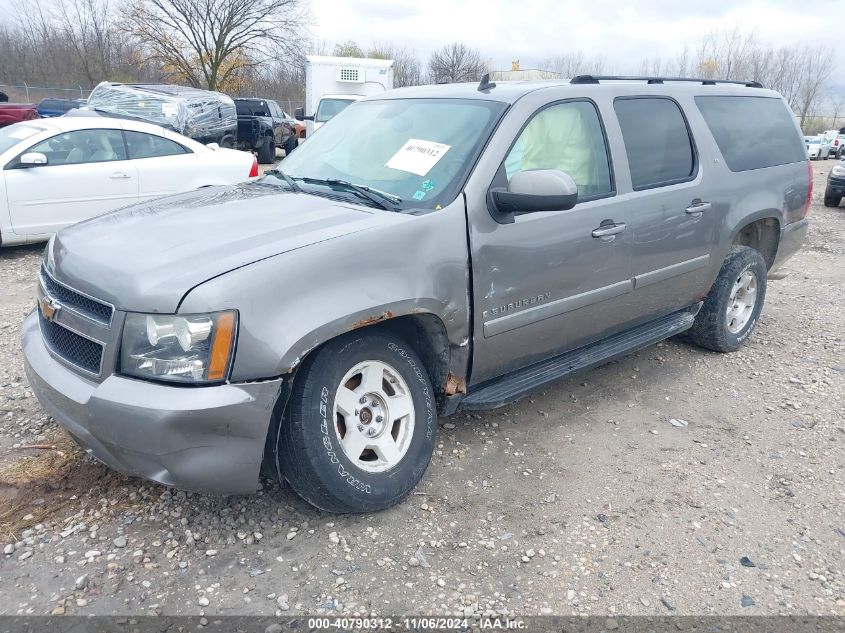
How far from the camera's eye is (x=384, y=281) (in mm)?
2725

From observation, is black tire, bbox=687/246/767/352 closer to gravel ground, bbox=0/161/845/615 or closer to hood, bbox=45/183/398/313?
gravel ground, bbox=0/161/845/615

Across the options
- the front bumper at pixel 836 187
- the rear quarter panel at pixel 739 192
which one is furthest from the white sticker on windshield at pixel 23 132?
the front bumper at pixel 836 187

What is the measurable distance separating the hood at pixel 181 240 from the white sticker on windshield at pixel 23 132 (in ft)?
16.6

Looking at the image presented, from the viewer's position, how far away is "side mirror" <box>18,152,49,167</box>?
7023 mm

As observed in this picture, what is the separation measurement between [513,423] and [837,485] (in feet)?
5.35

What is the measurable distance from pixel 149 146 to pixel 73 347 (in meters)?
6.11

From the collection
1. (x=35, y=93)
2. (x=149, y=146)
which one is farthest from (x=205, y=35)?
(x=149, y=146)

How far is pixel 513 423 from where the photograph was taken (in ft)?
12.6

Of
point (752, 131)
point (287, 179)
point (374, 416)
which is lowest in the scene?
point (374, 416)

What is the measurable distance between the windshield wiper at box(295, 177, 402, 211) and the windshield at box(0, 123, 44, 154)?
543 centimetres

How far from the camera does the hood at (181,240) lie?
7.91ft

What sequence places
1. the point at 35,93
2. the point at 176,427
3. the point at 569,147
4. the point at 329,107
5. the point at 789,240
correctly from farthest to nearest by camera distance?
the point at 35,93 < the point at 329,107 < the point at 789,240 < the point at 569,147 < the point at 176,427

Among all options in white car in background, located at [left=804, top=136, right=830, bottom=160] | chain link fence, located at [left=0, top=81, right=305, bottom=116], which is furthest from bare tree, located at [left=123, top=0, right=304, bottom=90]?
white car in background, located at [left=804, top=136, right=830, bottom=160]

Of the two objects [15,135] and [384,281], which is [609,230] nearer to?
[384,281]
